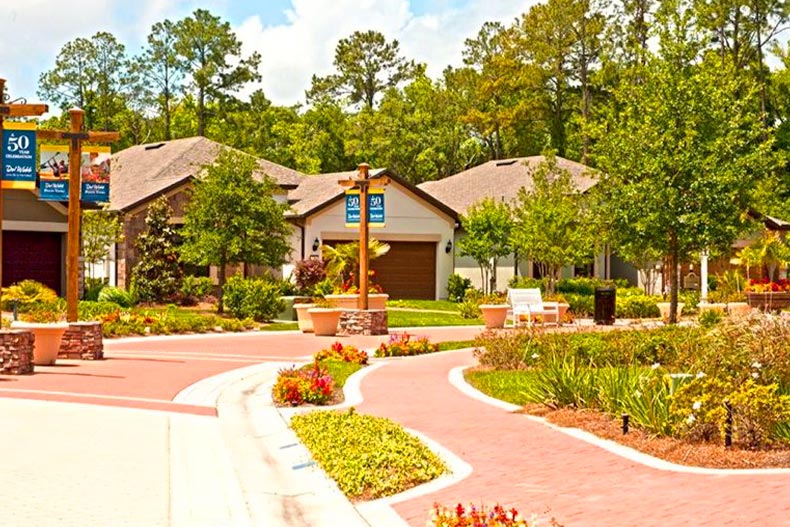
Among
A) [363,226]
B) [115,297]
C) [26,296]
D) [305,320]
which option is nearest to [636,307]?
[363,226]

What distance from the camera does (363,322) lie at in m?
28.0

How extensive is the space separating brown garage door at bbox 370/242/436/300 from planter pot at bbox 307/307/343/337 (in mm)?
16447

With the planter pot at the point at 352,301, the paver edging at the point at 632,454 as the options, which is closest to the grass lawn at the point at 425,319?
the planter pot at the point at 352,301

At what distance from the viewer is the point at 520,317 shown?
100 ft

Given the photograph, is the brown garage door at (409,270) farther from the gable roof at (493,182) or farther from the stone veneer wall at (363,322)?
the stone veneer wall at (363,322)

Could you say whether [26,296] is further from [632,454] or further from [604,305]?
[632,454]

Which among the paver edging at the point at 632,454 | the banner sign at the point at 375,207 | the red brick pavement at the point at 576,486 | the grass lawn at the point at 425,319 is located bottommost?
the red brick pavement at the point at 576,486

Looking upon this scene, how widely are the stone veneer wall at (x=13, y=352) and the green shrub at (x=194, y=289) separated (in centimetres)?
1965

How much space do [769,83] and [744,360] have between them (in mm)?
52539

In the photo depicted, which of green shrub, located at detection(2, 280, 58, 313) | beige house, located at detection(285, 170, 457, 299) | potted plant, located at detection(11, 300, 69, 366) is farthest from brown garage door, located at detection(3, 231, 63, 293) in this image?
potted plant, located at detection(11, 300, 69, 366)

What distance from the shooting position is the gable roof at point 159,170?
41000 millimetres

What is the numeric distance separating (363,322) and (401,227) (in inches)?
658

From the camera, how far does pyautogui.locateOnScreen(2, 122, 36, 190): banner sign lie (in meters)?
20.7

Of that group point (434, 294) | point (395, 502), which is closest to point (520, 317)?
point (434, 294)
